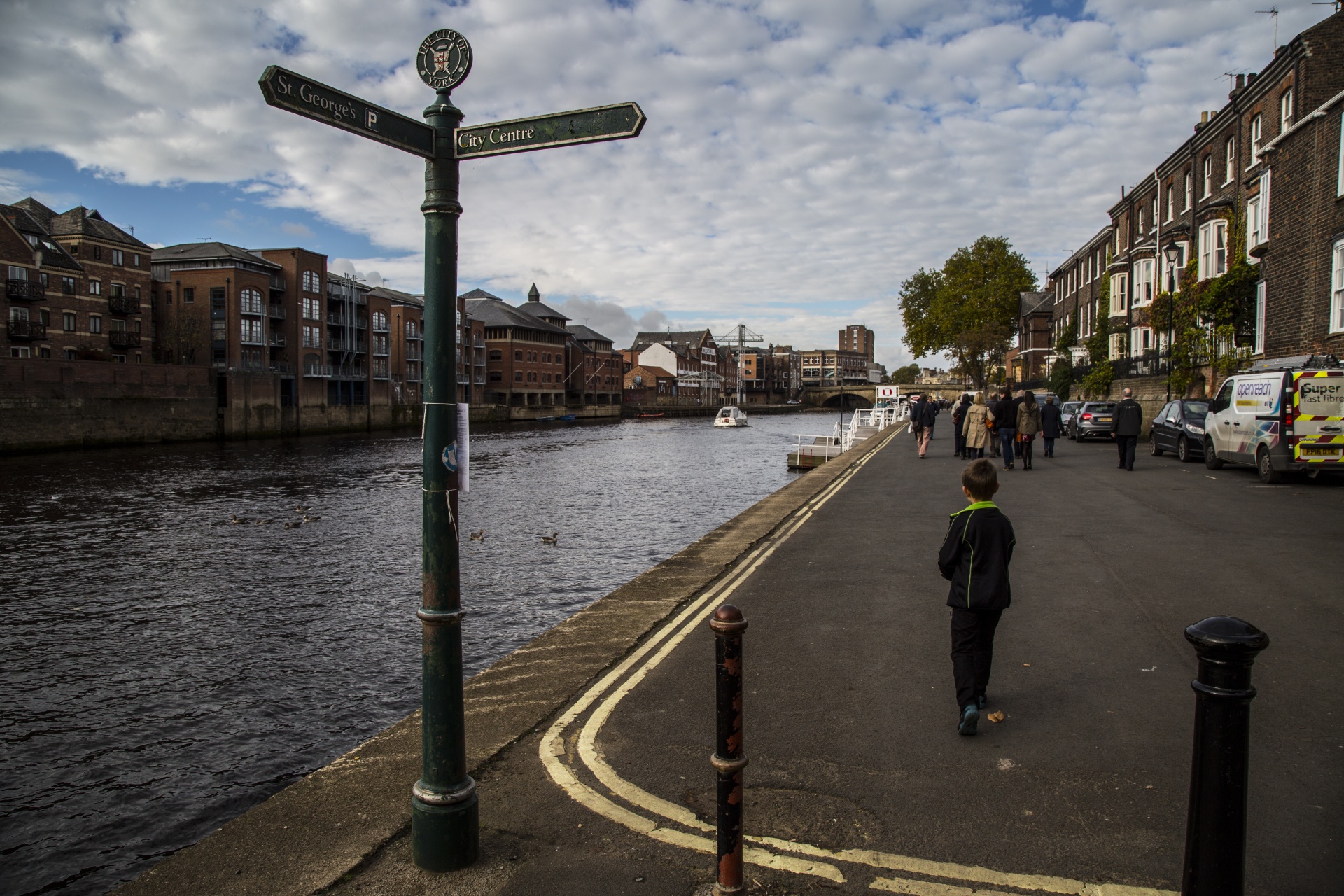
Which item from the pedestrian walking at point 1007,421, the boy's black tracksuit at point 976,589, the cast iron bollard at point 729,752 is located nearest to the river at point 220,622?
the cast iron bollard at point 729,752

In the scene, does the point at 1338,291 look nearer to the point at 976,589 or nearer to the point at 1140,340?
the point at 976,589

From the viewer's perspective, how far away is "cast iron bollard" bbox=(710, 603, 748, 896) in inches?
120

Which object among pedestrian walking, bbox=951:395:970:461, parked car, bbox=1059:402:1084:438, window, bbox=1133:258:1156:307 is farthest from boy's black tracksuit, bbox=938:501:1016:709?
window, bbox=1133:258:1156:307

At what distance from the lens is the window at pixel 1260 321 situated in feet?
85.5

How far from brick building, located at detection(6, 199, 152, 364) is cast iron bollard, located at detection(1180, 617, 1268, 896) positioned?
64626 mm

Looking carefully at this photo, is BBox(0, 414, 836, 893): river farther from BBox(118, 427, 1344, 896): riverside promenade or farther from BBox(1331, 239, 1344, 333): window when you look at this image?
BBox(1331, 239, 1344, 333): window

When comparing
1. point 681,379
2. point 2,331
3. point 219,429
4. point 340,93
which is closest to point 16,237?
point 2,331

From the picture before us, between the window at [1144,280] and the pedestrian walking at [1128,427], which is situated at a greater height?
the window at [1144,280]

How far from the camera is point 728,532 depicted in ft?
41.3

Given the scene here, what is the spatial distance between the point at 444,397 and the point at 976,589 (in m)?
3.27

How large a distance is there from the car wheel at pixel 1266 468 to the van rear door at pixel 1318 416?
0.60 metres

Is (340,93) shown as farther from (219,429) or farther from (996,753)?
(219,429)

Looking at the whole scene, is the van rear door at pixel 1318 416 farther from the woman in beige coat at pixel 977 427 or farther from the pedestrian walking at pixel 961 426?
the pedestrian walking at pixel 961 426

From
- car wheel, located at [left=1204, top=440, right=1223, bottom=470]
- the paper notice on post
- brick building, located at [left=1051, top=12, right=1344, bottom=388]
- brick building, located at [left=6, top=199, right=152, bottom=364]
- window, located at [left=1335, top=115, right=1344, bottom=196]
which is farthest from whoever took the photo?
brick building, located at [left=6, top=199, right=152, bottom=364]
